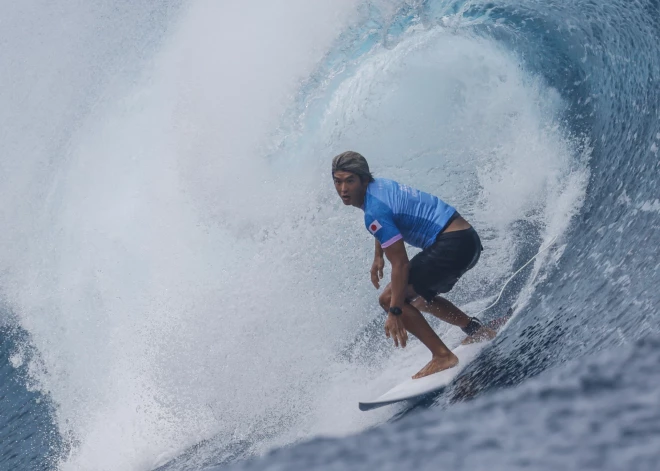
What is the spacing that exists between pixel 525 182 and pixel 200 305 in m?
3.50

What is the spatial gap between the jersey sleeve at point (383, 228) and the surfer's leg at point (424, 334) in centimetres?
47

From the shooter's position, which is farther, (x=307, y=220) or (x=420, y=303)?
(x=307, y=220)

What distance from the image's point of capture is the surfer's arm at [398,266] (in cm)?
406

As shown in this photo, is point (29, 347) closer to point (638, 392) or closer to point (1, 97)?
point (1, 97)

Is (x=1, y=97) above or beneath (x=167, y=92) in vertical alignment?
above

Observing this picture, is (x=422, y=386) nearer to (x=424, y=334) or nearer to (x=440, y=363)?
(x=440, y=363)

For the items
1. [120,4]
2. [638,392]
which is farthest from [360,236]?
[120,4]

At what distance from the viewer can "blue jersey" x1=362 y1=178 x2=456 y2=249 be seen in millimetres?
4055

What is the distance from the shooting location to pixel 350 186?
4043 mm

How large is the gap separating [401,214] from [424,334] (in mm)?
827

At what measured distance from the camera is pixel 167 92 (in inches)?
442

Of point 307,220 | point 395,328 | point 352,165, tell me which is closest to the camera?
point 352,165

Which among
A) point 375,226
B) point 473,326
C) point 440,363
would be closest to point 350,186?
point 375,226

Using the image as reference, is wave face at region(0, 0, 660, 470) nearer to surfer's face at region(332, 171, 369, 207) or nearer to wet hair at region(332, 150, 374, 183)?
surfer's face at region(332, 171, 369, 207)
